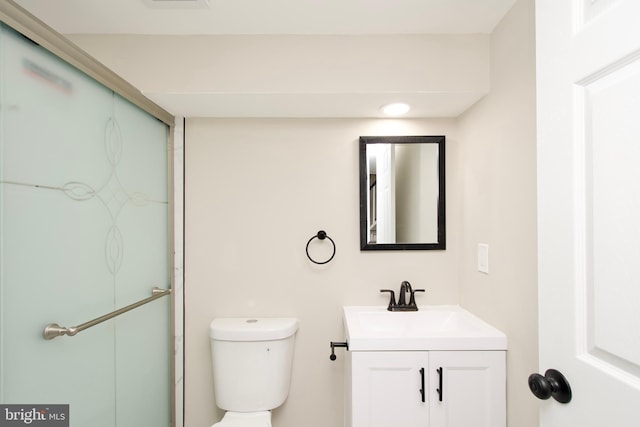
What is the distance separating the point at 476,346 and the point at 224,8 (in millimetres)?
1681

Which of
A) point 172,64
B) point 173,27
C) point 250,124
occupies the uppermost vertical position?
point 173,27

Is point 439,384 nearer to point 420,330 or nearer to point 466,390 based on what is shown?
point 466,390

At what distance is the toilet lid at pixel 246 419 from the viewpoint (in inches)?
57.9

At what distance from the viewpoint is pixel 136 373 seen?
1.40 meters

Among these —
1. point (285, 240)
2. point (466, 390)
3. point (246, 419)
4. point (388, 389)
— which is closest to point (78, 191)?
point (285, 240)

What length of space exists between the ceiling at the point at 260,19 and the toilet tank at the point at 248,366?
1.12 metres

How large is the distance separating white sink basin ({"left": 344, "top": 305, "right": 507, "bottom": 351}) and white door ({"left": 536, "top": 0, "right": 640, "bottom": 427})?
0.53m

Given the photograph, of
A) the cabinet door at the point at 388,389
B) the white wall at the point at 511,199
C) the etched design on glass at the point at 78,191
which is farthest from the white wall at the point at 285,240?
the etched design on glass at the point at 78,191

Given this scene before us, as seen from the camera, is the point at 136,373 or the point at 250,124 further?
the point at 250,124

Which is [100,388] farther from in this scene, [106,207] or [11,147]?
[11,147]

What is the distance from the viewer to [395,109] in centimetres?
161

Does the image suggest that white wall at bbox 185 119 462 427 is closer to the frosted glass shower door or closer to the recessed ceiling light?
the recessed ceiling light

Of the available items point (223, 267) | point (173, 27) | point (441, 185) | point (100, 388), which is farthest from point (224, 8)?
point (100, 388)

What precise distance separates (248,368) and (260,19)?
157 centimetres
